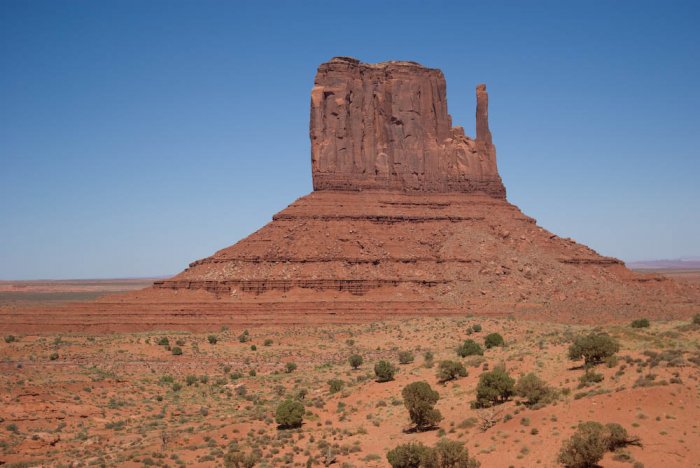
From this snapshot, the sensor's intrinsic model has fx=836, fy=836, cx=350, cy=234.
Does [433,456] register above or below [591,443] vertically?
below

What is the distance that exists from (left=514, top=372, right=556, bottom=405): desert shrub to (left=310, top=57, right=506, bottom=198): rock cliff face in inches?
2784

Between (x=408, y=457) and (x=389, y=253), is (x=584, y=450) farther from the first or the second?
(x=389, y=253)

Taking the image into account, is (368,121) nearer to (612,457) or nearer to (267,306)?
(267,306)

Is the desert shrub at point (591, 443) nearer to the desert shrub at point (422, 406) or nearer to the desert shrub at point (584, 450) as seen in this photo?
the desert shrub at point (584, 450)

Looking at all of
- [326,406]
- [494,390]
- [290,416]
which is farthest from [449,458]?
[326,406]

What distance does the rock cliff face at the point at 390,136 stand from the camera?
99500 millimetres

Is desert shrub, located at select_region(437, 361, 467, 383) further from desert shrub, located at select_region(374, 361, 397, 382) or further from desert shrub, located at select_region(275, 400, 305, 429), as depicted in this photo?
desert shrub, located at select_region(275, 400, 305, 429)

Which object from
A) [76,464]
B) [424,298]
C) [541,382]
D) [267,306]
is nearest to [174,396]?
[76,464]

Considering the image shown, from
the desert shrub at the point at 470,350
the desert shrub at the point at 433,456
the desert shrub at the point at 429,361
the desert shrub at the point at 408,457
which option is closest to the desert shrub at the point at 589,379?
the desert shrub at the point at 433,456

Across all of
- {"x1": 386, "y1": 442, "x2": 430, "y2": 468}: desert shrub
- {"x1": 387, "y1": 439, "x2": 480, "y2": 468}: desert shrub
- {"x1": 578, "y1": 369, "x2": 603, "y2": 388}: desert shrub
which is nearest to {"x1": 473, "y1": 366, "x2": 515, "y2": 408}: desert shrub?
{"x1": 578, "y1": 369, "x2": 603, "y2": 388}: desert shrub

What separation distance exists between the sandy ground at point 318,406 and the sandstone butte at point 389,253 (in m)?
18.4

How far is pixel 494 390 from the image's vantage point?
96.6 feet

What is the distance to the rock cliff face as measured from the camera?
99.5 metres

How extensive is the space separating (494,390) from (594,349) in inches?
153
